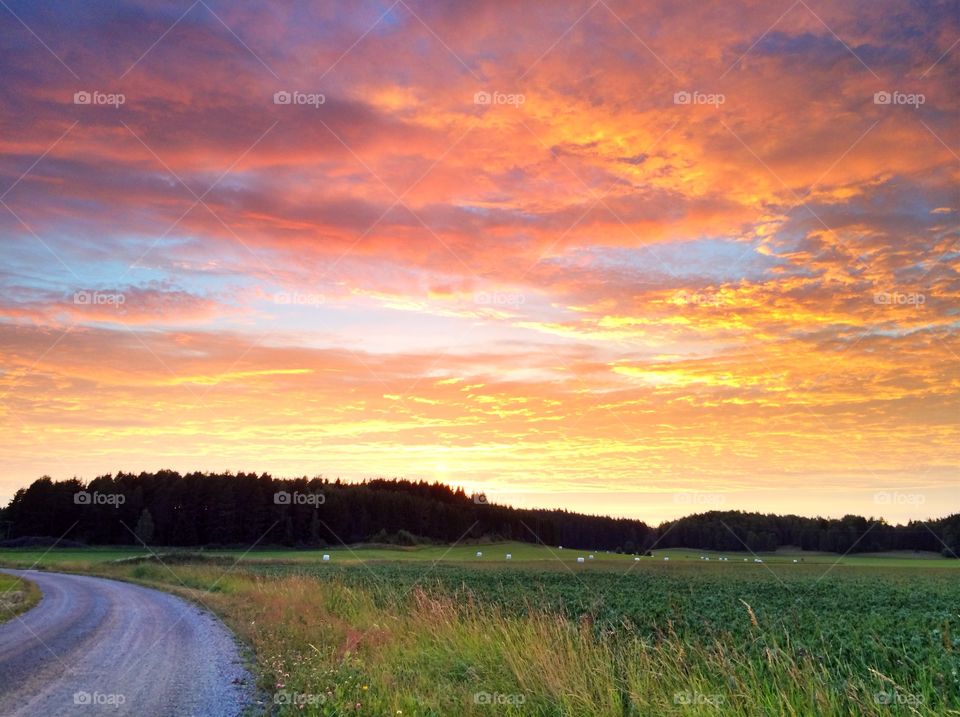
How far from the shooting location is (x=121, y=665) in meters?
16.1

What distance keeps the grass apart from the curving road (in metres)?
0.64

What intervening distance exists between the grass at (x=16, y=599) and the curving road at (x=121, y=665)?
64cm

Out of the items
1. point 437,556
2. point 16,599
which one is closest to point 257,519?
point 437,556

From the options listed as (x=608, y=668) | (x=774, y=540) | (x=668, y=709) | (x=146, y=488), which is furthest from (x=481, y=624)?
(x=774, y=540)

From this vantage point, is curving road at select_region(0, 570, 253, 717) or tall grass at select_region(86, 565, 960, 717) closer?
tall grass at select_region(86, 565, 960, 717)

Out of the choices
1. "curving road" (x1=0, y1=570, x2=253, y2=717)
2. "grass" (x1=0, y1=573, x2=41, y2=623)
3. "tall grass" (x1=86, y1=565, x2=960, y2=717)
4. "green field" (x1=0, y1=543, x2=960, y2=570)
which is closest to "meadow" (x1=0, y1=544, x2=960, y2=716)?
"tall grass" (x1=86, y1=565, x2=960, y2=717)

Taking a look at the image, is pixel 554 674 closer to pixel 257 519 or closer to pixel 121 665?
pixel 121 665

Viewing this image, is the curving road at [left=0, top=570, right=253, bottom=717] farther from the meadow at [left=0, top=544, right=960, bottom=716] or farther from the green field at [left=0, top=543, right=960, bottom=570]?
the green field at [left=0, top=543, right=960, bottom=570]

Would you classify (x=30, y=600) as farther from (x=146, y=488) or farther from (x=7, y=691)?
(x=146, y=488)

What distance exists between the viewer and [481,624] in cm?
1605

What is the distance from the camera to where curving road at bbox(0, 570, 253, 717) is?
40.0 feet

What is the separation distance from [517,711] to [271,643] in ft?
31.8

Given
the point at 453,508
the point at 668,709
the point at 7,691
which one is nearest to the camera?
the point at 668,709

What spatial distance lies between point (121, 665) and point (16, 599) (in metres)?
19.7
